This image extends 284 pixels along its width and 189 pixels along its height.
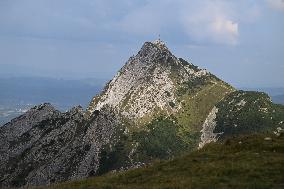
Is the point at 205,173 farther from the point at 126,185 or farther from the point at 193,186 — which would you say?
the point at 126,185

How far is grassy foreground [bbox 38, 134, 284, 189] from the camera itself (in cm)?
3497

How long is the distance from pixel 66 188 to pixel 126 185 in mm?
6621

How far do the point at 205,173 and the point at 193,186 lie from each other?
4.20 metres

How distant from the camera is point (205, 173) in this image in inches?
1506

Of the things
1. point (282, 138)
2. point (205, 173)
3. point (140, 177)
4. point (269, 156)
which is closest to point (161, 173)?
point (140, 177)

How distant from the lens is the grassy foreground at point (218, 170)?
35.0 meters

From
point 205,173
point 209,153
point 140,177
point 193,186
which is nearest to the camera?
point 193,186

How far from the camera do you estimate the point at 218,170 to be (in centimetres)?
3831

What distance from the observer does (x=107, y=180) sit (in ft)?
139

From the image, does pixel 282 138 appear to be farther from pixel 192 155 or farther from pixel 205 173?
pixel 205 173

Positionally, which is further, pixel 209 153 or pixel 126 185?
pixel 209 153

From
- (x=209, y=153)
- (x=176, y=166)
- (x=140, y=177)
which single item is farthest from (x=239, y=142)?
(x=140, y=177)

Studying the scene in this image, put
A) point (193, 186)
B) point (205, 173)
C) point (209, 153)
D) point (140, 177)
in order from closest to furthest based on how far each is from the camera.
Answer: point (193, 186), point (205, 173), point (140, 177), point (209, 153)

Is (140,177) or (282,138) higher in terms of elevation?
(282,138)
